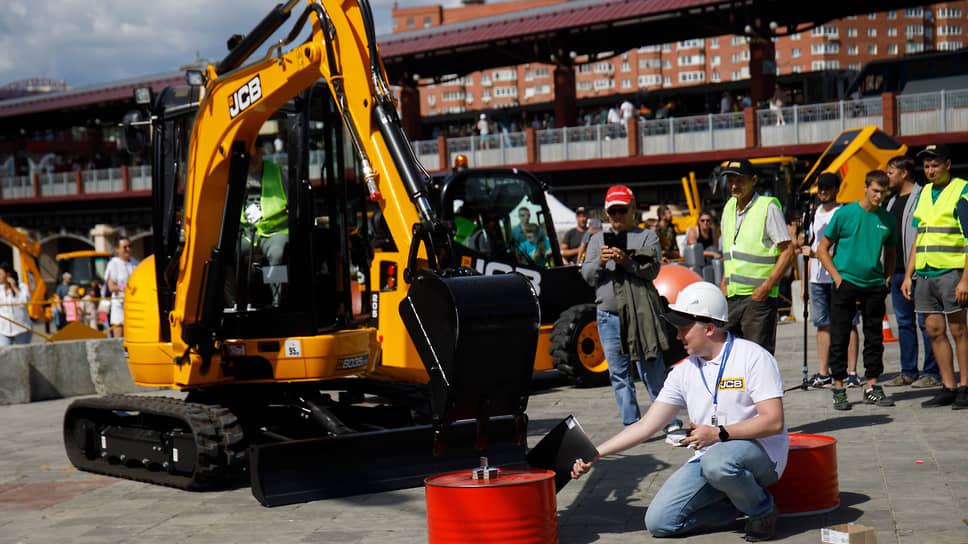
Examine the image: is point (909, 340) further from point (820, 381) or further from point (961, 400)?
point (961, 400)

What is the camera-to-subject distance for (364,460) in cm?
700

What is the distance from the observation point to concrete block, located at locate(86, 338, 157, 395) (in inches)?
551

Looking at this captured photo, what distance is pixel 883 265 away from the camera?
9.58 meters

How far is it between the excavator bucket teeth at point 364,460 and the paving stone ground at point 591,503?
0.11 m

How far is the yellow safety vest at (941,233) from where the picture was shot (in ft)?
28.8

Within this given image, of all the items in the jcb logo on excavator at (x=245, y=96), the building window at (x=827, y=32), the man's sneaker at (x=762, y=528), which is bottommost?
the man's sneaker at (x=762, y=528)

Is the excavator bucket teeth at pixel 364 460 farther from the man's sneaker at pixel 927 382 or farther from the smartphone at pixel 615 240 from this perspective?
the man's sneaker at pixel 927 382

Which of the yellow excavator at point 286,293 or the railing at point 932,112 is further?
the railing at point 932,112

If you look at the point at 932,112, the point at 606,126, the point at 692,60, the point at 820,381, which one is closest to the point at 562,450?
the point at 820,381

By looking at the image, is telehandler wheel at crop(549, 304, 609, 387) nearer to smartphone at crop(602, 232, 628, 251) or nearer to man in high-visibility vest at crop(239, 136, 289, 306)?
smartphone at crop(602, 232, 628, 251)

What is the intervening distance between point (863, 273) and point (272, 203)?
5062 millimetres

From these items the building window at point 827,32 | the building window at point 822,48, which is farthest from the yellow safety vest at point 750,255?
the building window at point 822,48

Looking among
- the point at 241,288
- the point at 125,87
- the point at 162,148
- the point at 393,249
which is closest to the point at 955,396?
the point at 393,249

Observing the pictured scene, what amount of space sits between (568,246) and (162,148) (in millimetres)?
8766
